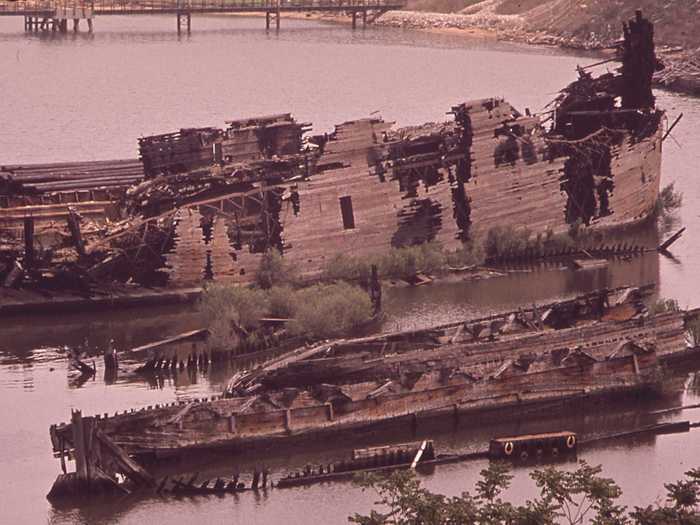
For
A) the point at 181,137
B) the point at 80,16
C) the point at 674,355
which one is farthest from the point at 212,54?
the point at 674,355

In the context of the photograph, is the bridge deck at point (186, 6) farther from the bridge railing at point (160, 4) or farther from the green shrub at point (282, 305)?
the green shrub at point (282, 305)

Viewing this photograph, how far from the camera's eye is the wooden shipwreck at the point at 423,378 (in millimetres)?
38500

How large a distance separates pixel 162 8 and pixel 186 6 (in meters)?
1.91

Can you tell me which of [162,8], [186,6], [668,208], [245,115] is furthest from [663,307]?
[162,8]

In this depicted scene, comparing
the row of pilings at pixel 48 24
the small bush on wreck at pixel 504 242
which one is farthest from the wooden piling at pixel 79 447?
the row of pilings at pixel 48 24

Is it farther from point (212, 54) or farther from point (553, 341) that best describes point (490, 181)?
point (212, 54)

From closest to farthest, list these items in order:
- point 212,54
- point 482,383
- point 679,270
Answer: point 482,383, point 679,270, point 212,54

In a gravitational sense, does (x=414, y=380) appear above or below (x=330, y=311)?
above

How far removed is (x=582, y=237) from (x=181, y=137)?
38.5ft

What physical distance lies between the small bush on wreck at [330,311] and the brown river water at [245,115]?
1325 millimetres

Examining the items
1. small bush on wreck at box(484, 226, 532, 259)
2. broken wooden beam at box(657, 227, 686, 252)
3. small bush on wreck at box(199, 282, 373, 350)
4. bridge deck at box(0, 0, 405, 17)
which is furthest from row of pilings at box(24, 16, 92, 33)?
small bush on wreck at box(199, 282, 373, 350)

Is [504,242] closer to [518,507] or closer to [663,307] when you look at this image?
[663,307]

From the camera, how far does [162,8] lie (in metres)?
141

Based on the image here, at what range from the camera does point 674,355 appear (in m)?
45.2
